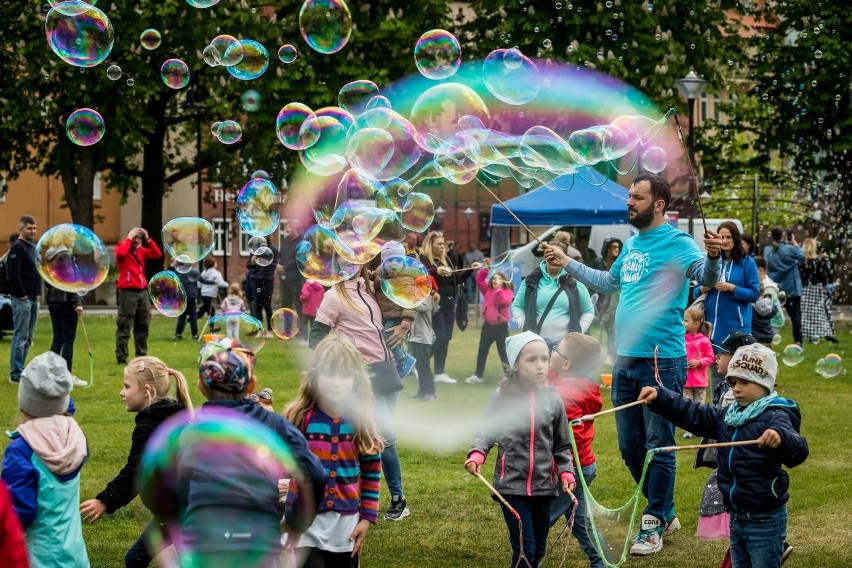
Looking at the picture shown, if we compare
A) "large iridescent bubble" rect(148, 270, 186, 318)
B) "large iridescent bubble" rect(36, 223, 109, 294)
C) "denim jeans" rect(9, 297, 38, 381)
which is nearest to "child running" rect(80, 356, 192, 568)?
"large iridescent bubble" rect(36, 223, 109, 294)

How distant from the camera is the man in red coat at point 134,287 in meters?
15.5

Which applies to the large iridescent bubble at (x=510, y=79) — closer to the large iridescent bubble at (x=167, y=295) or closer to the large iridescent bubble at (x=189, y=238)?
the large iridescent bubble at (x=189, y=238)

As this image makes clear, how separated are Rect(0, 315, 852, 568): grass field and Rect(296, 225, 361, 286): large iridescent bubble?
159cm

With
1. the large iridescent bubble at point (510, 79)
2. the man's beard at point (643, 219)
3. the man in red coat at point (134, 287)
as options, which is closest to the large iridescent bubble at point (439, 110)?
the large iridescent bubble at point (510, 79)

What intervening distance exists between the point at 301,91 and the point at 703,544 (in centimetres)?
2238

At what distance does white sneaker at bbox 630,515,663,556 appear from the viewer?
6.84 m

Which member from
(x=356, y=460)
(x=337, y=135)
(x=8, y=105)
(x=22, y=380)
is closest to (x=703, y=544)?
(x=356, y=460)

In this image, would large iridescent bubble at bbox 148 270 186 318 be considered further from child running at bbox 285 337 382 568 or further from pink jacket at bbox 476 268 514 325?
pink jacket at bbox 476 268 514 325

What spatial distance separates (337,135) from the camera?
407 inches

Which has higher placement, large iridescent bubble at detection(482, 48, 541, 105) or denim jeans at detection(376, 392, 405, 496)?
large iridescent bubble at detection(482, 48, 541, 105)

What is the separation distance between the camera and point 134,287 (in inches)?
631

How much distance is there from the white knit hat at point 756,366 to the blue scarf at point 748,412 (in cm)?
7

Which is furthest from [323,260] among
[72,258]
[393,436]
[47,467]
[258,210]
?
[47,467]

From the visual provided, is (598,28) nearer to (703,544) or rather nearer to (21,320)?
(21,320)
